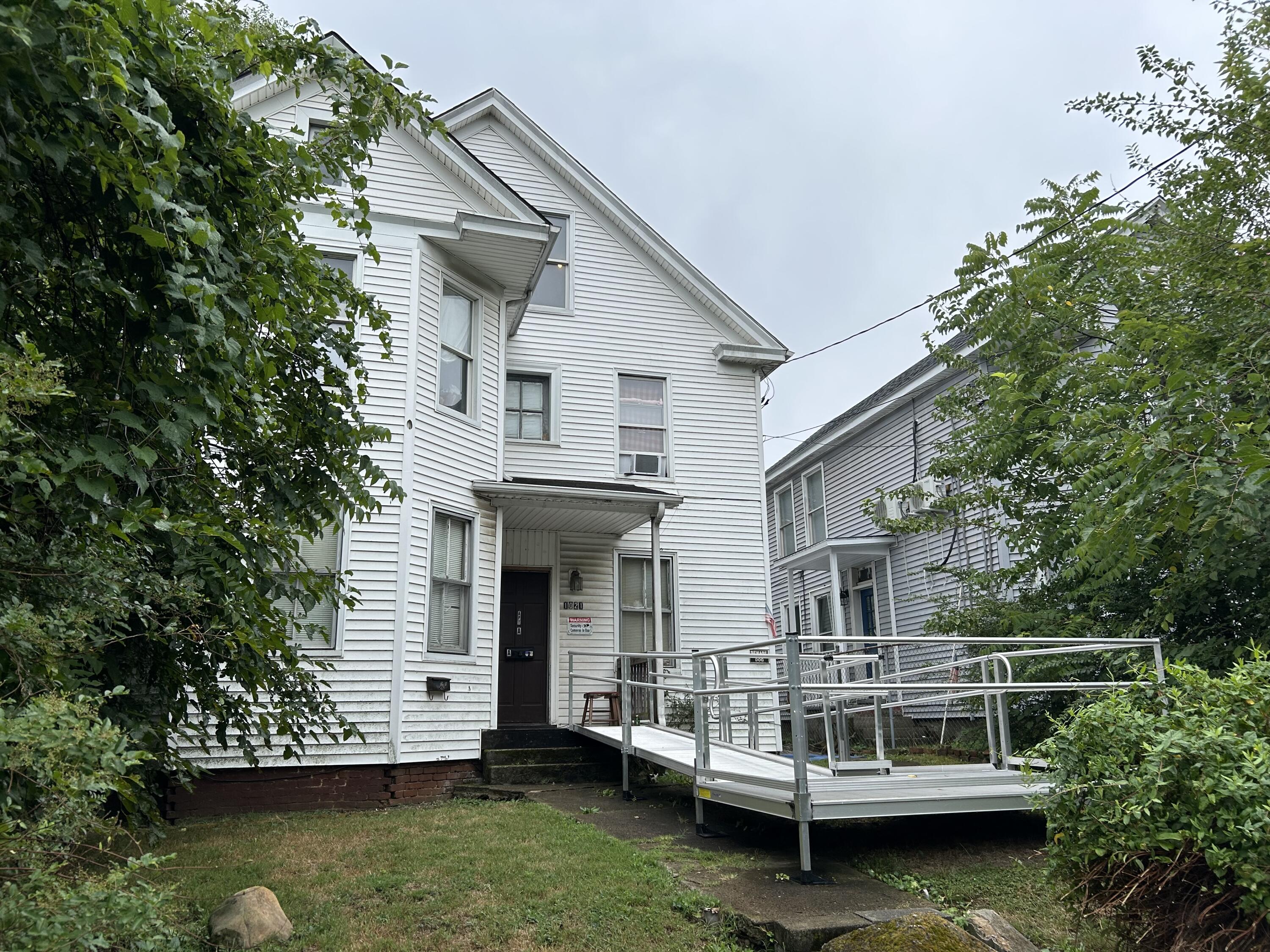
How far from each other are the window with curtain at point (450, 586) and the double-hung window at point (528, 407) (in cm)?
260

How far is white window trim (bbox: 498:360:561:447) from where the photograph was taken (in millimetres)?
13555

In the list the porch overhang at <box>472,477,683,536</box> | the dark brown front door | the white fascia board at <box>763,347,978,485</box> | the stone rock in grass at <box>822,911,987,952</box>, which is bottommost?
the stone rock in grass at <box>822,911,987,952</box>

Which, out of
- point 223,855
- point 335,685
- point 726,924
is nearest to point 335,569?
point 335,685

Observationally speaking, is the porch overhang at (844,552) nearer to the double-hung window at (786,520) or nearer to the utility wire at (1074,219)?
the double-hung window at (786,520)

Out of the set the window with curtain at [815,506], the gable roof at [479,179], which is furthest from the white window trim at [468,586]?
the window with curtain at [815,506]

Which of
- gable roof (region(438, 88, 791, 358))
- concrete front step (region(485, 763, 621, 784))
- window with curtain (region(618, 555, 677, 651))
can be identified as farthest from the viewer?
gable roof (region(438, 88, 791, 358))

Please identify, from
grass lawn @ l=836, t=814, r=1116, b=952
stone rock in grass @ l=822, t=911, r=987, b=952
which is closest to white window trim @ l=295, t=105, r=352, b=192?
grass lawn @ l=836, t=814, r=1116, b=952

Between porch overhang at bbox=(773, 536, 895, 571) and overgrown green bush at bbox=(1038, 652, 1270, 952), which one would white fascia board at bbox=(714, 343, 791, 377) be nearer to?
porch overhang at bbox=(773, 536, 895, 571)

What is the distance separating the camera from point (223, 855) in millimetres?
6711

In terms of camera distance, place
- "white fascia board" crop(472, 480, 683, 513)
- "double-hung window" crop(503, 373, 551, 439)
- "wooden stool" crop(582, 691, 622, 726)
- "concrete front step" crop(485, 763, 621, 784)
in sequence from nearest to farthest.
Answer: "concrete front step" crop(485, 763, 621, 784) < "white fascia board" crop(472, 480, 683, 513) < "wooden stool" crop(582, 691, 622, 726) < "double-hung window" crop(503, 373, 551, 439)

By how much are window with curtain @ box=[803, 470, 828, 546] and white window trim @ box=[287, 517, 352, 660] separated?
559 inches

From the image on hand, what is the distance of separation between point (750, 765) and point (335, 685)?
4.90 meters

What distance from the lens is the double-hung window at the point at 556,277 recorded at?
14398 mm

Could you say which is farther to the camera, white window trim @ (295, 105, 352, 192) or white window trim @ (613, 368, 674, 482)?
white window trim @ (613, 368, 674, 482)
